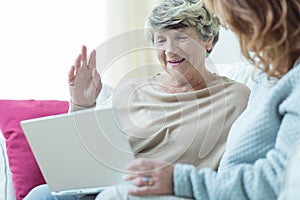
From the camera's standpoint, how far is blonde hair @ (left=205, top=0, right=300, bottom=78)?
98 cm

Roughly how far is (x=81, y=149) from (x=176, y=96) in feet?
Result: 1.58

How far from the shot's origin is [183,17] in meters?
1.64

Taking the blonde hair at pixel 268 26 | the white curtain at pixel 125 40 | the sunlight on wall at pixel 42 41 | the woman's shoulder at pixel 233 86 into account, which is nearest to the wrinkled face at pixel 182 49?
the woman's shoulder at pixel 233 86

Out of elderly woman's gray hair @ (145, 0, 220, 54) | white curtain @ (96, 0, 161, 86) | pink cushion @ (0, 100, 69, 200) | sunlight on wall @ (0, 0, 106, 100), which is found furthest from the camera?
sunlight on wall @ (0, 0, 106, 100)

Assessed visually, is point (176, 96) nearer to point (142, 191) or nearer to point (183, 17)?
point (183, 17)

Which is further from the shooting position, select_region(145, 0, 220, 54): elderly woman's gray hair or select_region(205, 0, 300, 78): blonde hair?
select_region(145, 0, 220, 54): elderly woman's gray hair

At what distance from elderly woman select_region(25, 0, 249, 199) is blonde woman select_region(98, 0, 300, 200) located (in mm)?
409

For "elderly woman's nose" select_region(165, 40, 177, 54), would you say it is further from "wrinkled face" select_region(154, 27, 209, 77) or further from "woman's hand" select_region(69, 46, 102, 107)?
"woman's hand" select_region(69, 46, 102, 107)

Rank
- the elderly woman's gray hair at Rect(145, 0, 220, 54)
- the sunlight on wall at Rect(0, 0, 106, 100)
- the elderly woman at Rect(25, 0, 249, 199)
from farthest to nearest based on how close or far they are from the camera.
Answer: the sunlight on wall at Rect(0, 0, 106, 100) < the elderly woman's gray hair at Rect(145, 0, 220, 54) < the elderly woman at Rect(25, 0, 249, 199)

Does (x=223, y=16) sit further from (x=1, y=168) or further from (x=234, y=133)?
(x=1, y=168)

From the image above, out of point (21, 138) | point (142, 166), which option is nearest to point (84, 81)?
point (21, 138)

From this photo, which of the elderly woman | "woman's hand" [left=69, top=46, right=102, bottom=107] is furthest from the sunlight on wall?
"woman's hand" [left=69, top=46, right=102, bottom=107]

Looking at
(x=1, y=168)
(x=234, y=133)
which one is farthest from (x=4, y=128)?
(x=234, y=133)

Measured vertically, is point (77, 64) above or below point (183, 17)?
below
